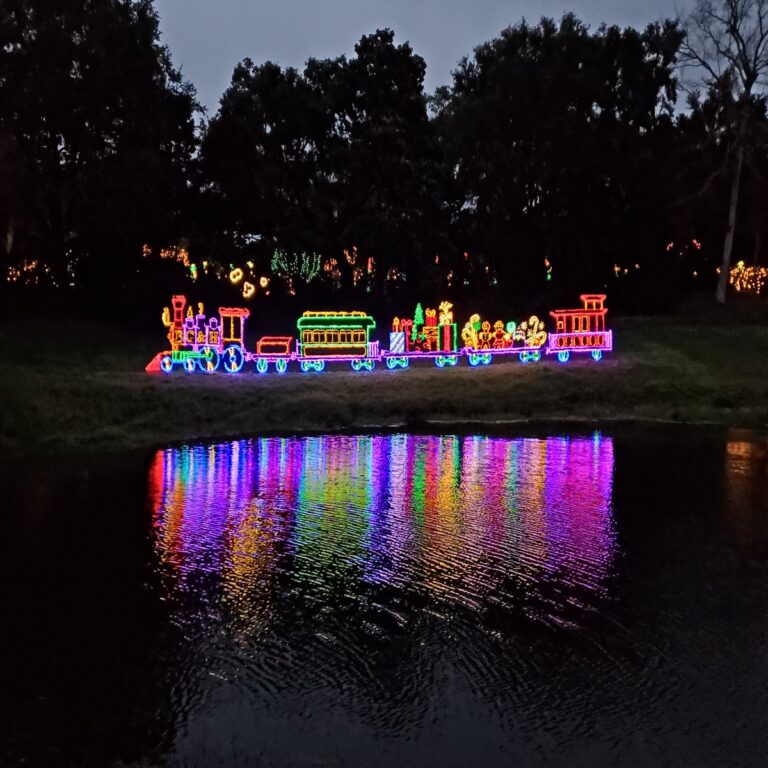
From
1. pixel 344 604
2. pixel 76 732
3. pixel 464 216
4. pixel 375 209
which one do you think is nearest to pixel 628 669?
pixel 344 604

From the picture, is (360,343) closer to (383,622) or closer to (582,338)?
(582,338)

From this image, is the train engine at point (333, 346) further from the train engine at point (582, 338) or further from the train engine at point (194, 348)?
the train engine at point (582, 338)

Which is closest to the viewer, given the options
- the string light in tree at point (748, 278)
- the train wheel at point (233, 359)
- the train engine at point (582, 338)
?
the train wheel at point (233, 359)

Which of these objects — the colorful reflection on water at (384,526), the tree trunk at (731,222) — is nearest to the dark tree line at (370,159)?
the tree trunk at (731,222)

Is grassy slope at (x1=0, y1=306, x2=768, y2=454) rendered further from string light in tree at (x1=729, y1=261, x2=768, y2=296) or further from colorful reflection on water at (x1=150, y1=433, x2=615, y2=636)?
string light in tree at (x1=729, y1=261, x2=768, y2=296)

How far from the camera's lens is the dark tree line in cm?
3188

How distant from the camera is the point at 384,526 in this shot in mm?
9984

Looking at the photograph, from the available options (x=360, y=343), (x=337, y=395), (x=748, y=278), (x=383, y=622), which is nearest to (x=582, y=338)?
(x=360, y=343)

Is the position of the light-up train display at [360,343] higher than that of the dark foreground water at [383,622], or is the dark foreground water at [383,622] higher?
the light-up train display at [360,343]

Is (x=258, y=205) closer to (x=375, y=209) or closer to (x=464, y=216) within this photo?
(x=375, y=209)

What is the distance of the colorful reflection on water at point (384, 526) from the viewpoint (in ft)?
25.3

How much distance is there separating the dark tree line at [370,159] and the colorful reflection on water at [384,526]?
20047mm

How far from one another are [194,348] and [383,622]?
18577mm

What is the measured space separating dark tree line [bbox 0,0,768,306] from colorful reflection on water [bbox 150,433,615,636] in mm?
20047
